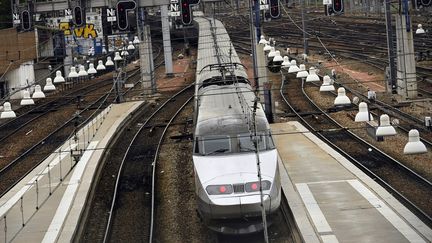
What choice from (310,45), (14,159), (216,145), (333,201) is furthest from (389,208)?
(310,45)

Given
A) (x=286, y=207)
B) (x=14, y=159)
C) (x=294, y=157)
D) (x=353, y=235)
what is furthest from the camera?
(x=14, y=159)

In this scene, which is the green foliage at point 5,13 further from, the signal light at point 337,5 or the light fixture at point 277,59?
the signal light at point 337,5

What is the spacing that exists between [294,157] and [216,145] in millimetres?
7495

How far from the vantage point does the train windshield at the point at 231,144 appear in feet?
54.2

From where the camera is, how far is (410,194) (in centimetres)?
1888

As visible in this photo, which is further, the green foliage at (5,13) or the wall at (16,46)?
the green foliage at (5,13)

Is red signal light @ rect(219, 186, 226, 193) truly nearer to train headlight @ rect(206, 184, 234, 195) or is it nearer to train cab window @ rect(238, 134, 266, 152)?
train headlight @ rect(206, 184, 234, 195)

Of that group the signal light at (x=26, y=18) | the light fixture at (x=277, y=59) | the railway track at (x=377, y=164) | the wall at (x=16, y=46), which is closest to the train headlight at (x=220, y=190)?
the railway track at (x=377, y=164)

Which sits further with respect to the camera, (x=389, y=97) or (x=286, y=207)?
(x=389, y=97)

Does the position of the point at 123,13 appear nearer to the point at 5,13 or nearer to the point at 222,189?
the point at 222,189

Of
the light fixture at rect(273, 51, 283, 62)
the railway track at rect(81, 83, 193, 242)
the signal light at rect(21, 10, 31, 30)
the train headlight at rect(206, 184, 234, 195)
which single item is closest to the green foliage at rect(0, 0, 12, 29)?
the signal light at rect(21, 10, 31, 30)

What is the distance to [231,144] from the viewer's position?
16.6 m

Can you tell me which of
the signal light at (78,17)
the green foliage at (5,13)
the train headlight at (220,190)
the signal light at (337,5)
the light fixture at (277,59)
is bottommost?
the train headlight at (220,190)

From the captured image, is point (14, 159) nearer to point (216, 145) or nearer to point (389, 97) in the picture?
point (216, 145)
